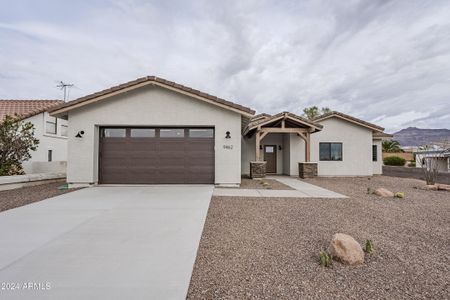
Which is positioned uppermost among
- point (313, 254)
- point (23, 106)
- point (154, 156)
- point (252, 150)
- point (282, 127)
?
point (23, 106)

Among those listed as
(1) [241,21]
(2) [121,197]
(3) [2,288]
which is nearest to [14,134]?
(2) [121,197]

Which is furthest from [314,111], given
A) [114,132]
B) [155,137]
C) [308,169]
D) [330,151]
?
[114,132]

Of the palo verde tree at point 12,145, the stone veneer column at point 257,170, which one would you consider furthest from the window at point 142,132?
→ the stone veneer column at point 257,170

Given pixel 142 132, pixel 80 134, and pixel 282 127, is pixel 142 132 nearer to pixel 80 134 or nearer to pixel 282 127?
pixel 80 134

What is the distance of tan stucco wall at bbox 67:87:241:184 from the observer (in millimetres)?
9180

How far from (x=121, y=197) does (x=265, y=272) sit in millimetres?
5630

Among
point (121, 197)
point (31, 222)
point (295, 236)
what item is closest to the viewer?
point (295, 236)

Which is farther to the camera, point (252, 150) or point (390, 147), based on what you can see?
point (390, 147)

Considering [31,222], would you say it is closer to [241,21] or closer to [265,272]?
[265,272]

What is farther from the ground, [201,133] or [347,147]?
[201,133]

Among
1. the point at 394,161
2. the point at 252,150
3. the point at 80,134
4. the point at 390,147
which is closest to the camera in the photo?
the point at 80,134

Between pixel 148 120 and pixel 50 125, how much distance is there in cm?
1253

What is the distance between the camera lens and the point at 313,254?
3.29 meters

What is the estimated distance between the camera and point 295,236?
3.99m
